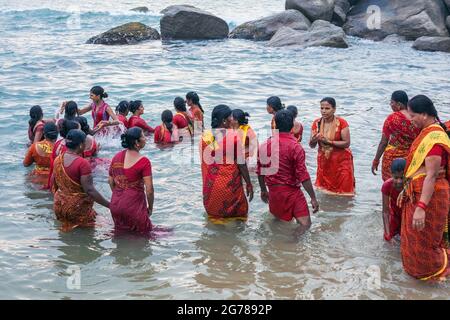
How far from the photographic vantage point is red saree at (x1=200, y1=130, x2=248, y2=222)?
7285mm

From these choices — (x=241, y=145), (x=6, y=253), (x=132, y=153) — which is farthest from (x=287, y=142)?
(x=6, y=253)

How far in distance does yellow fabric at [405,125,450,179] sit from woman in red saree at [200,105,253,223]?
7.11ft

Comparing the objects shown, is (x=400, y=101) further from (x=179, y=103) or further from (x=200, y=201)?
(x=179, y=103)

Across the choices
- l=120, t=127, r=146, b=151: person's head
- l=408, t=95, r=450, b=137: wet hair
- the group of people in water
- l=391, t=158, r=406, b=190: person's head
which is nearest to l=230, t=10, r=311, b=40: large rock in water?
the group of people in water

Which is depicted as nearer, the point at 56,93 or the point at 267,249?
the point at 267,249

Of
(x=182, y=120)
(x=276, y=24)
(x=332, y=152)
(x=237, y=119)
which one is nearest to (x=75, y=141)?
(x=237, y=119)

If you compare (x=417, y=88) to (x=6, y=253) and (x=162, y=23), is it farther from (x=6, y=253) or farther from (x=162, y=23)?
(x=6, y=253)

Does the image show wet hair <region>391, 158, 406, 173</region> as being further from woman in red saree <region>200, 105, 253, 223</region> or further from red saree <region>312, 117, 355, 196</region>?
red saree <region>312, 117, 355, 196</region>

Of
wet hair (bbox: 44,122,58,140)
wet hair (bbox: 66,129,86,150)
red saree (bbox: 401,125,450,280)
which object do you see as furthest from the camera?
wet hair (bbox: 44,122,58,140)

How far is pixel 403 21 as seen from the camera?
24375 millimetres

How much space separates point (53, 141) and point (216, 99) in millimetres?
7600

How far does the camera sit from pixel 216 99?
16.0 metres

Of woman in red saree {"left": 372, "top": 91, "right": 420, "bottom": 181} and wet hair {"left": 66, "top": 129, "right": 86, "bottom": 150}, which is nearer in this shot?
wet hair {"left": 66, "top": 129, "right": 86, "bottom": 150}
